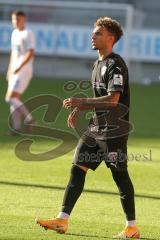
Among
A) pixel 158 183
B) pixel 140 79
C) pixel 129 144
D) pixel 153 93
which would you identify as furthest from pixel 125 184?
pixel 140 79

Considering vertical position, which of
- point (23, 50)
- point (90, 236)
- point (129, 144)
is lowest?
point (129, 144)

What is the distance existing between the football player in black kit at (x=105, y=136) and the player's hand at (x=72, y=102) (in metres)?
0.01

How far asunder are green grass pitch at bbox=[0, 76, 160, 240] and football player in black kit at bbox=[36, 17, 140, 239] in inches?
Result: 11.1

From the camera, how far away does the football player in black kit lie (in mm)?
8641

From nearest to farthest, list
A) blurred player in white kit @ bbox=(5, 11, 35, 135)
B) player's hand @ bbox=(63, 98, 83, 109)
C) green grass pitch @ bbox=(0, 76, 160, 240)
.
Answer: player's hand @ bbox=(63, 98, 83, 109) → green grass pitch @ bbox=(0, 76, 160, 240) → blurred player in white kit @ bbox=(5, 11, 35, 135)

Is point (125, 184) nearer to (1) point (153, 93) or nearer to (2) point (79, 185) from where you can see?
(2) point (79, 185)

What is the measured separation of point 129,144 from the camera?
52.9ft

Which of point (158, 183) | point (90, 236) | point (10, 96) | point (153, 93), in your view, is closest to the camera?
point (90, 236)

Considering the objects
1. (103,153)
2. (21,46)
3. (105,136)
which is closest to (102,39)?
(105,136)

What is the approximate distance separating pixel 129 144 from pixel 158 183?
376 cm

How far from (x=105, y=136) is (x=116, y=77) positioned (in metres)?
0.64

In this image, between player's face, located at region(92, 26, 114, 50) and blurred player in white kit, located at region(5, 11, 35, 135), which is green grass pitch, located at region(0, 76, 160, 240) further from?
player's face, located at region(92, 26, 114, 50)

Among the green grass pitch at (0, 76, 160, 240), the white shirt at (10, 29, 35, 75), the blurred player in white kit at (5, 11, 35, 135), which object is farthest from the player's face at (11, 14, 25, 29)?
the green grass pitch at (0, 76, 160, 240)

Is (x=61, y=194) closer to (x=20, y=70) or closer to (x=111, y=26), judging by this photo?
(x=111, y=26)
